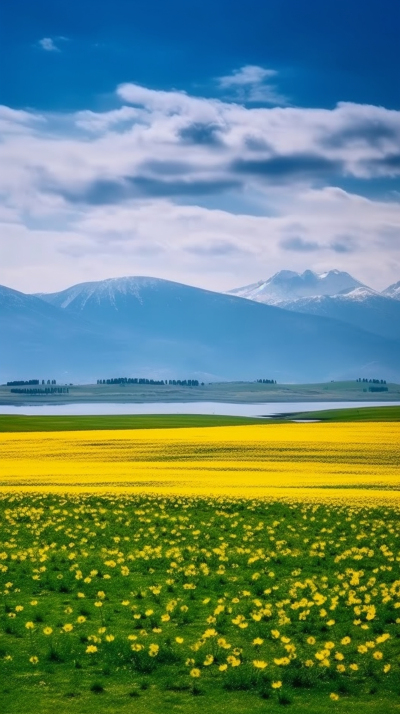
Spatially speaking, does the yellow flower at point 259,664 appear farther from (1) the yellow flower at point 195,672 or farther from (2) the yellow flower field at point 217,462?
(2) the yellow flower field at point 217,462

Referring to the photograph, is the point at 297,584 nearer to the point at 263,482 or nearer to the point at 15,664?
the point at 15,664

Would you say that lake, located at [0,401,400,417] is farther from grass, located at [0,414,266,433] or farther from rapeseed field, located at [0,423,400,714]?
rapeseed field, located at [0,423,400,714]

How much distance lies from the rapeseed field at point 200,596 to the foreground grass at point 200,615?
4 centimetres

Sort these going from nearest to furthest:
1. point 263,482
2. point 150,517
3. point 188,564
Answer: point 188,564 → point 150,517 → point 263,482

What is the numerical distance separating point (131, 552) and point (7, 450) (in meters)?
41.4

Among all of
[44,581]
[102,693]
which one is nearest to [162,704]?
[102,693]

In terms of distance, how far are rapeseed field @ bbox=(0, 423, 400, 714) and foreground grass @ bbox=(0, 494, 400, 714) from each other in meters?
0.04

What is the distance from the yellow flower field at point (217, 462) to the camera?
36688 millimetres

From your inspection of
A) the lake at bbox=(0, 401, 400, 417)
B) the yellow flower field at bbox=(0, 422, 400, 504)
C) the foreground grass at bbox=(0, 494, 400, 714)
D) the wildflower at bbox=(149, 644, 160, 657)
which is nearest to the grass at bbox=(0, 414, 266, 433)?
the yellow flower field at bbox=(0, 422, 400, 504)

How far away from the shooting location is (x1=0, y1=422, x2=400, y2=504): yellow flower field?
120 ft

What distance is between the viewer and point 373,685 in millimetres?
11422

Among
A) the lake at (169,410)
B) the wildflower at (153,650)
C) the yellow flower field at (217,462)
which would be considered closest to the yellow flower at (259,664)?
the wildflower at (153,650)

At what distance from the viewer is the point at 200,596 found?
54.5 feet

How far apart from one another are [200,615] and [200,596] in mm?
1416
